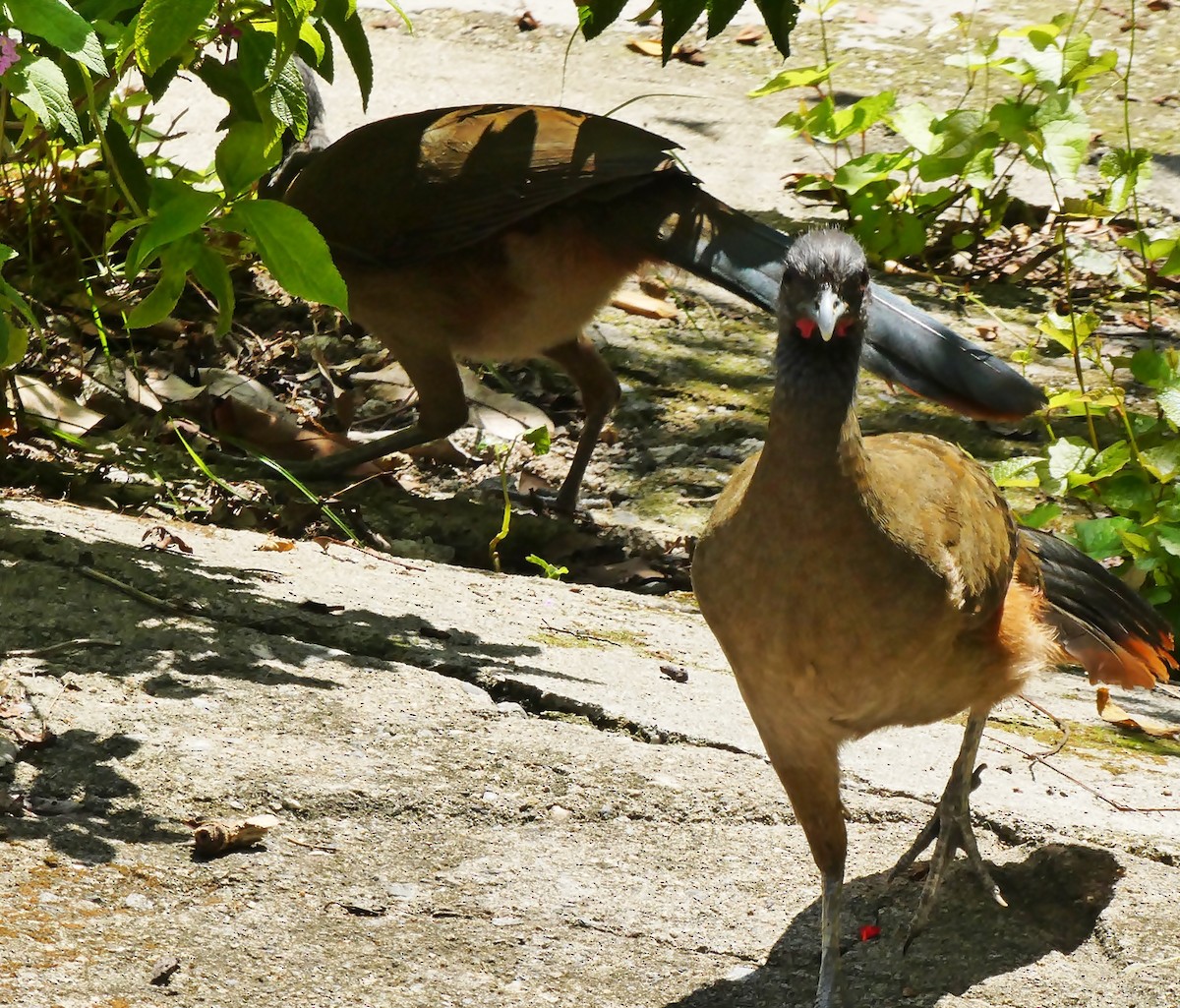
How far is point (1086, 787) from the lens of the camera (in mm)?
3246

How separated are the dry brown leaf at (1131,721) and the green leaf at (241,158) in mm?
2372

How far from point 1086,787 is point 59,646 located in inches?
81.7

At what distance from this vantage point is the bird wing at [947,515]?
2.51 metres

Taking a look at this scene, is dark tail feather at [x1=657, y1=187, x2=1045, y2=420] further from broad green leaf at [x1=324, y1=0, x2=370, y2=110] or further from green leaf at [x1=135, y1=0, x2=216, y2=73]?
green leaf at [x1=135, y1=0, x2=216, y2=73]

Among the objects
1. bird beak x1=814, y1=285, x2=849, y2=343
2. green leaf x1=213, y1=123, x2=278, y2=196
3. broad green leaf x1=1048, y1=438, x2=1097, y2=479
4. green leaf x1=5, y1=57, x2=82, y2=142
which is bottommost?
broad green leaf x1=1048, y1=438, x2=1097, y2=479

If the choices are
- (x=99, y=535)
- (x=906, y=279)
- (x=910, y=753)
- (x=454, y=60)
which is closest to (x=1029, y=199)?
(x=906, y=279)

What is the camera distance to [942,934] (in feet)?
9.25

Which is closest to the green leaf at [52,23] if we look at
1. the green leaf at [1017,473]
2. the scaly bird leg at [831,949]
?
the scaly bird leg at [831,949]

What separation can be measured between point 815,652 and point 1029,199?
16.7 ft

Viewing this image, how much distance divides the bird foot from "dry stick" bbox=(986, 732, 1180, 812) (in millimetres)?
369

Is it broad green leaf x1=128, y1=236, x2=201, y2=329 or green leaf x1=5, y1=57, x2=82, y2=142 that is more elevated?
green leaf x1=5, y1=57, x2=82, y2=142

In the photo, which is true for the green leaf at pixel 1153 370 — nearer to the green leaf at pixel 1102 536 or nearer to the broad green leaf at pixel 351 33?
the green leaf at pixel 1102 536

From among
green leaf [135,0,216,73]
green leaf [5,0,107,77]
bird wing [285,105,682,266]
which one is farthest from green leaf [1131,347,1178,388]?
green leaf [5,0,107,77]

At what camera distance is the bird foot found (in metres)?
2.79
